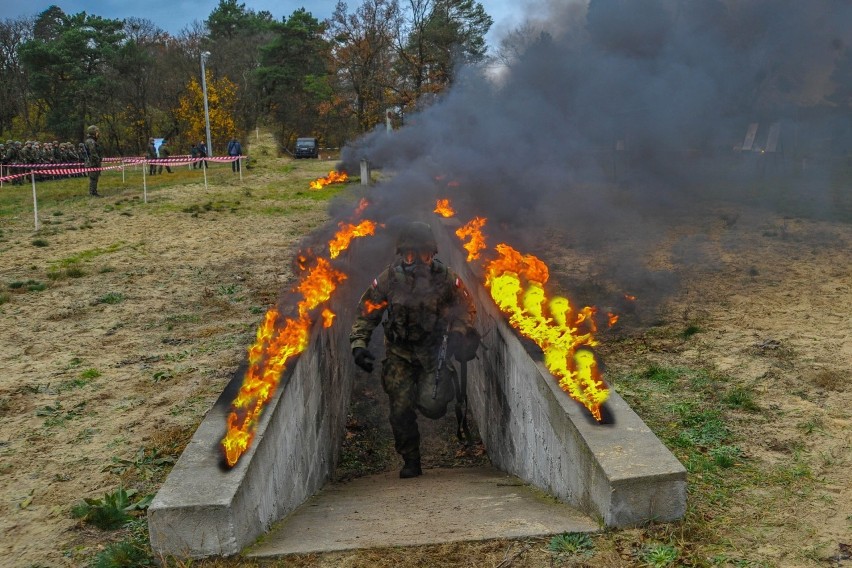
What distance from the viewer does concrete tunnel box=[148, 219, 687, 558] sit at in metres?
3.57

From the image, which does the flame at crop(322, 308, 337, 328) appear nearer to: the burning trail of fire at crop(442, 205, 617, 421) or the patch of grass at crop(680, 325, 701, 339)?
the burning trail of fire at crop(442, 205, 617, 421)

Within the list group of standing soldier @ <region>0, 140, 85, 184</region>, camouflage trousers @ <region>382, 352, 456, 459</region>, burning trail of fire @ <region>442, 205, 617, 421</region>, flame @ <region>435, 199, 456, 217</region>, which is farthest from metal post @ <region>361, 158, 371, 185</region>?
group of standing soldier @ <region>0, 140, 85, 184</region>

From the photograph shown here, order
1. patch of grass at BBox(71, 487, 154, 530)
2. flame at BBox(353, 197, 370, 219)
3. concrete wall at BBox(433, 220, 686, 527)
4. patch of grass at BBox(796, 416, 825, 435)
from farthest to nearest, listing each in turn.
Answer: flame at BBox(353, 197, 370, 219) → patch of grass at BBox(796, 416, 825, 435) → patch of grass at BBox(71, 487, 154, 530) → concrete wall at BBox(433, 220, 686, 527)

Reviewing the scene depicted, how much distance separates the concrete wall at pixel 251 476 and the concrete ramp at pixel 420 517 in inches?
6.1

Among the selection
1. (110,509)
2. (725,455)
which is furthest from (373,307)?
(725,455)

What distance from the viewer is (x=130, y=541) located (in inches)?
152

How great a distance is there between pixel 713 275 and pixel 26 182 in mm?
24737

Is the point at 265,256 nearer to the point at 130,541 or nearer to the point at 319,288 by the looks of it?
the point at 319,288

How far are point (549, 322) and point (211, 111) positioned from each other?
3960 cm

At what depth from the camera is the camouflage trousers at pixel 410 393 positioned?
6.32 metres

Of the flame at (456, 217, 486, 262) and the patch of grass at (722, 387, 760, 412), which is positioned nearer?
the patch of grass at (722, 387, 760, 412)

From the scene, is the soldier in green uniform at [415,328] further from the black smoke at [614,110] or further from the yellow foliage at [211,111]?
the yellow foliage at [211,111]

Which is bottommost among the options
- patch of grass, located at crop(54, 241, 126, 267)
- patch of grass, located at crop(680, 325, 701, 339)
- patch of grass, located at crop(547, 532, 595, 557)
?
patch of grass, located at crop(547, 532, 595, 557)

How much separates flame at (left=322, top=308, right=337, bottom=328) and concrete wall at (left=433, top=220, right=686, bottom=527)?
1.60m
